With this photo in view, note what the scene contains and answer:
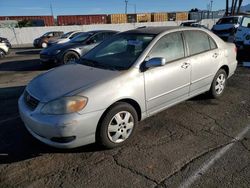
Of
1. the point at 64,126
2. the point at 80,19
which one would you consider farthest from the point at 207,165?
the point at 80,19

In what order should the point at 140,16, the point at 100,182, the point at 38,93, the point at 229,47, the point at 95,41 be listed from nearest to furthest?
the point at 100,182
the point at 38,93
the point at 229,47
the point at 95,41
the point at 140,16

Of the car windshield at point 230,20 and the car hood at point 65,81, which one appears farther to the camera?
the car windshield at point 230,20

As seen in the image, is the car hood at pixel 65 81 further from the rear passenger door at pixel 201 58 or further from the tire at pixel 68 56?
the tire at pixel 68 56

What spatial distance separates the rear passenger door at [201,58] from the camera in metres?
4.71

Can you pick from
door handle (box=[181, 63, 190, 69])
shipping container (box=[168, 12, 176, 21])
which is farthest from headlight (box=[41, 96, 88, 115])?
shipping container (box=[168, 12, 176, 21])

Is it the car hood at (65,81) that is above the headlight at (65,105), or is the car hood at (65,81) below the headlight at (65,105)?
above

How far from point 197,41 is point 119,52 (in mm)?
1549

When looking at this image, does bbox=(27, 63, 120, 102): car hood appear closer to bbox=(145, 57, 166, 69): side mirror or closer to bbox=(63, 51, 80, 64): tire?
bbox=(145, 57, 166, 69): side mirror

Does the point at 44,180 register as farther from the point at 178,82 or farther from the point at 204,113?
the point at 204,113

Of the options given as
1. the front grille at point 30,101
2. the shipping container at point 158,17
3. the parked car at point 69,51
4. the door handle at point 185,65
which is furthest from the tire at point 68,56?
the shipping container at point 158,17

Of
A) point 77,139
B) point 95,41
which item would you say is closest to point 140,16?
point 95,41

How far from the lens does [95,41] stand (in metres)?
10.5

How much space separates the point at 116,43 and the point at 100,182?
8.67 feet

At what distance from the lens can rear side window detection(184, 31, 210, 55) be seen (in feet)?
15.5
